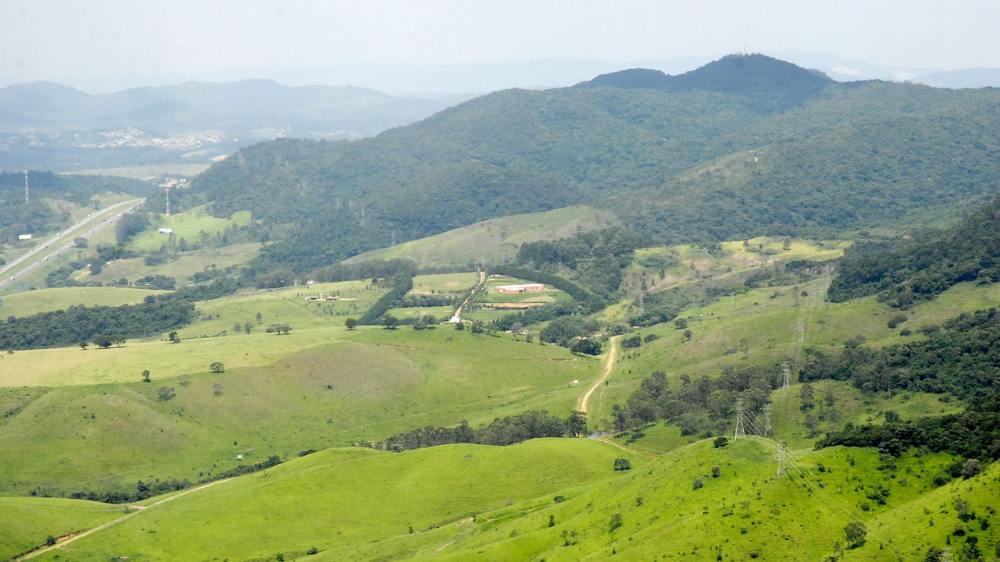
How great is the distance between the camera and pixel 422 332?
168000 millimetres

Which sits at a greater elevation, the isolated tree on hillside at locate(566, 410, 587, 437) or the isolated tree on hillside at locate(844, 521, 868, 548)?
the isolated tree on hillside at locate(844, 521, 868, 548)

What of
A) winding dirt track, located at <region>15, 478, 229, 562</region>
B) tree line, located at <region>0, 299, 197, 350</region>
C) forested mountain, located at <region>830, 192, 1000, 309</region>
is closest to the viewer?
winding dirt track, located at <region>15, 478, 229, 562</region>

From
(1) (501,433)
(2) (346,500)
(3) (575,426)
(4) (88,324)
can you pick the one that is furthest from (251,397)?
(4) (88,324)

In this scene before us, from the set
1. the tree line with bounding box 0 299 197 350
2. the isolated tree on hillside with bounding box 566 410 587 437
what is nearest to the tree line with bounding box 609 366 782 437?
the isolated tree on hillside with bounding box 566 410 587 437

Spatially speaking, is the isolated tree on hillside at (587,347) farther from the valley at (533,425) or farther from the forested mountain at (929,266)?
the forested mountain at (929,266)

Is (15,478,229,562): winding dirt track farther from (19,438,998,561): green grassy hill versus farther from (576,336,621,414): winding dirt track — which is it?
(576,336,621,414): winding dirt track

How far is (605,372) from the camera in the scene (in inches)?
5871

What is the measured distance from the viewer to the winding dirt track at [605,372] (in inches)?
5148

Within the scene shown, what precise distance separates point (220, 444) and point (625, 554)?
7437cm

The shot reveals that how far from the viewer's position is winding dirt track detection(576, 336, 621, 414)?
131 m

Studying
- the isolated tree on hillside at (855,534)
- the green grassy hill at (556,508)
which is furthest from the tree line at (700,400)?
the isolated tree on hillside at (855,534)

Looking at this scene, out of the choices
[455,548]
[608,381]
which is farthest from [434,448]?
[608,381]

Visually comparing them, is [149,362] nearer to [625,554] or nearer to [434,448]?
[434,448]

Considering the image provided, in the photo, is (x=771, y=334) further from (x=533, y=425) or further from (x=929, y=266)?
(x=533, y=425)
